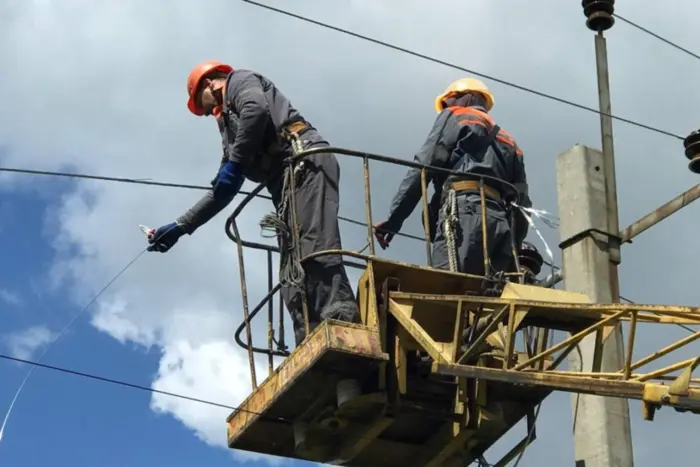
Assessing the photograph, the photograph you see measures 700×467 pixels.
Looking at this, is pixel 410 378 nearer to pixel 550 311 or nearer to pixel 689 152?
pixel 550 311

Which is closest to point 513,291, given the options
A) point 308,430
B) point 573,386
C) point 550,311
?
point 550,311

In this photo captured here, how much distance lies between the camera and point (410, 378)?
1071cm

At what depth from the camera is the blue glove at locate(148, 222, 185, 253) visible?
37.8ft

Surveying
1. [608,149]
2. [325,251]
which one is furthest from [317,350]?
[608,149]

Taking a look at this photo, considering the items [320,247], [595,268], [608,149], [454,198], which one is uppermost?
[608,149]

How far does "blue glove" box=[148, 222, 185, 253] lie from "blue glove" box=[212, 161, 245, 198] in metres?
0.45

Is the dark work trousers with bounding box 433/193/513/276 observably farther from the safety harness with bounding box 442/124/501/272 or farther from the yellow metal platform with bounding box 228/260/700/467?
the yellow metal platform with bounding box 228/260/700/467

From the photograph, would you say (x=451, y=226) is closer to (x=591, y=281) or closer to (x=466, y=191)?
(x=466, y=191)

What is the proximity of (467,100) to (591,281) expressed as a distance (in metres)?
1.94

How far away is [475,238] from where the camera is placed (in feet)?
36.4

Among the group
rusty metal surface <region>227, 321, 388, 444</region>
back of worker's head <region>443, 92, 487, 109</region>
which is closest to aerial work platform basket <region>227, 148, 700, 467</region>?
rusty metal surface <region>227, 321, 388, 444</region>

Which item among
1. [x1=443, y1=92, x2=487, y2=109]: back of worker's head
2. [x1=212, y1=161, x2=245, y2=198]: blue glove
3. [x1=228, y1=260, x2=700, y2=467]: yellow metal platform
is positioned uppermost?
[x1=443, y1=92, x2=487, y2=109]: back of worker's head

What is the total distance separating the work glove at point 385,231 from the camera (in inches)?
459

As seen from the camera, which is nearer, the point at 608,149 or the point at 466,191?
the point at 466,191
